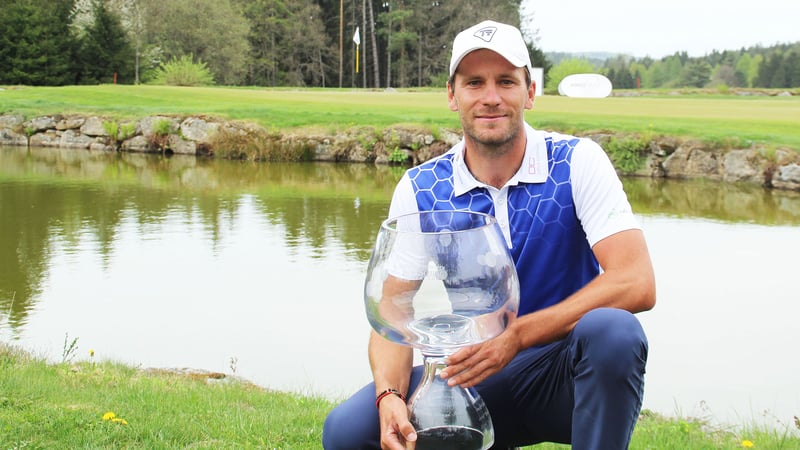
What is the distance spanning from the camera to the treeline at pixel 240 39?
33531 millimetres

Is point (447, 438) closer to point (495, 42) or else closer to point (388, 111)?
→ point (495, 42)

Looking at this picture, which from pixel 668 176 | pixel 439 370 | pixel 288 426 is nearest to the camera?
pixel 439 370

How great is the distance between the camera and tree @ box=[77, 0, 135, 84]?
34.2 metres

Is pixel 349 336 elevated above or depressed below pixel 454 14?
below

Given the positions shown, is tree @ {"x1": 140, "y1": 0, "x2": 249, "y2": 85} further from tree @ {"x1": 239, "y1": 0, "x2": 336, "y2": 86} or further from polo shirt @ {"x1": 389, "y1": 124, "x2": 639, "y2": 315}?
polo shirt @ {"x1": 389, "y1": 124, "x2": 639, "y2": 315}

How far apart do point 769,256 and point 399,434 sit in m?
6.58

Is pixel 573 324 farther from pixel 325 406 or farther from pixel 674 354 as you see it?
pixel 674 354

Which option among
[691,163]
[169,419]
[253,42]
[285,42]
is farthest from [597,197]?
[253,42]

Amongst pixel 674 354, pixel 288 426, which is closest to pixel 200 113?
pixel 674 354

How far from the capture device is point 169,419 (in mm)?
2986

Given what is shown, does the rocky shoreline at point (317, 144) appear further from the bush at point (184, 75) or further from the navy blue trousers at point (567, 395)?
the bush at point (184, 75)

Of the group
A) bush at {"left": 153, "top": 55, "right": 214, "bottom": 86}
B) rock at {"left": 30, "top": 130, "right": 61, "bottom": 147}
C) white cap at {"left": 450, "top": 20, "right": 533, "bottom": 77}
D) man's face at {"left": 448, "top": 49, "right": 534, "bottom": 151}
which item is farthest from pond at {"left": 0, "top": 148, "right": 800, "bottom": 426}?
bush at {"left": 153, "top": 55, "right": 214, "bottom": 86}

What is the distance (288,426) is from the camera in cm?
303

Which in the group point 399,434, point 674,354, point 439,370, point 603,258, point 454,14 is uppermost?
point 454,14
